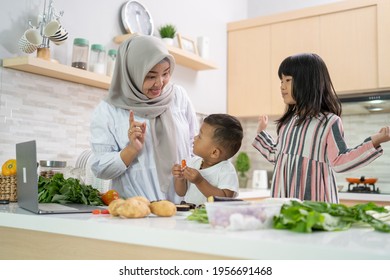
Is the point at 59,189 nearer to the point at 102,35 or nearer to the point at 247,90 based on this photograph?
the point at 102,35

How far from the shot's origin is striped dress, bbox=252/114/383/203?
1.97 metres

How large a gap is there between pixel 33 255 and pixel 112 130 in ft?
2.51

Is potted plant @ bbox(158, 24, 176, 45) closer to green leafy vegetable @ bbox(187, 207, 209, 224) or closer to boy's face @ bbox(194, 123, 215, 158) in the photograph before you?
boy's face @ bbox(194, 123, 215, 158)

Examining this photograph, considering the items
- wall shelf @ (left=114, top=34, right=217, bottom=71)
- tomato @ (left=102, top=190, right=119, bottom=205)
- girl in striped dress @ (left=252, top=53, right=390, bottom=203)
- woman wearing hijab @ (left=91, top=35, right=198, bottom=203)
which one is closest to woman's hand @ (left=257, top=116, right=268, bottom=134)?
girl in striped dress @ (left=252, top=53, right=390, bottom=203)

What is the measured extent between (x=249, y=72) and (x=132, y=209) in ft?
11.2

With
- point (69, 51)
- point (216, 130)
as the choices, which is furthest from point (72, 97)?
point (216, 130)

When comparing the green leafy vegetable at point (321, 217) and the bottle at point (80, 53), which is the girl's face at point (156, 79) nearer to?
the bottle at point (80, 53)

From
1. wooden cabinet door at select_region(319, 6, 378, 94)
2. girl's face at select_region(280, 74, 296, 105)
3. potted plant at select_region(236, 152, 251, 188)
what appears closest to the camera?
girl's face at select_region(280, 74, 296, 105)

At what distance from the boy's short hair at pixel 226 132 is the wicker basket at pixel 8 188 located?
2.74 feet

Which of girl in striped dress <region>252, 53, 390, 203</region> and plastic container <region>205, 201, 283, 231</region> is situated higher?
girl in striped dress <region>252, 53, 390, 203</region>

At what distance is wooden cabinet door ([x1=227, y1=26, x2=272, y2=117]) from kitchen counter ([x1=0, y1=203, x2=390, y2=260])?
315 cm

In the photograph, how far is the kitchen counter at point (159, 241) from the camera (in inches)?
32.1

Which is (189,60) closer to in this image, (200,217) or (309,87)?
(309,87)

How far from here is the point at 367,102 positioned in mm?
3770
